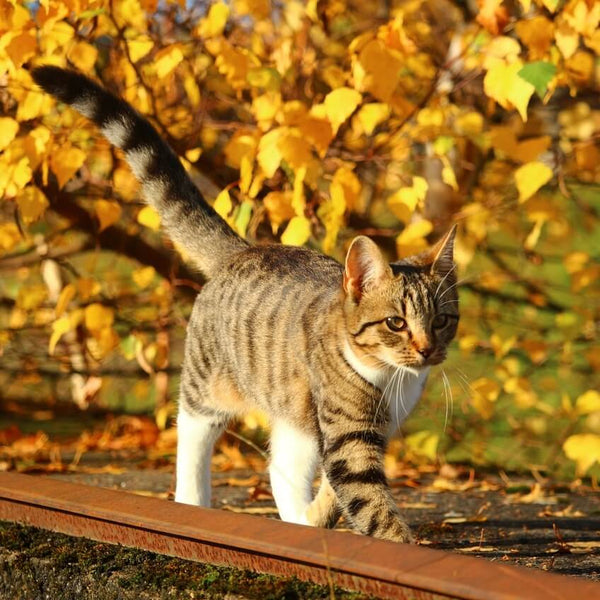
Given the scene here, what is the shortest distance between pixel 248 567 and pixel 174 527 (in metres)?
0.22

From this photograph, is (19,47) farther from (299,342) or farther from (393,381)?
(393,381)

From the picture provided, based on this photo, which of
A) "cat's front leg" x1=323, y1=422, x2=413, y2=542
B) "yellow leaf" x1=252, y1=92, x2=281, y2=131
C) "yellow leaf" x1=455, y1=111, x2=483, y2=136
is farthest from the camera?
"yellow leaf" x1=455, y1=111, x2=483, y2=136

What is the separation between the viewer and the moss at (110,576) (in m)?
2.18

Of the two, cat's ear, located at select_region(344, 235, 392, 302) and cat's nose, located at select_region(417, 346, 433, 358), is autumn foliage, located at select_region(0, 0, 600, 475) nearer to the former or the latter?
cat's ear, located at select_region(344, 235, 392, 302)

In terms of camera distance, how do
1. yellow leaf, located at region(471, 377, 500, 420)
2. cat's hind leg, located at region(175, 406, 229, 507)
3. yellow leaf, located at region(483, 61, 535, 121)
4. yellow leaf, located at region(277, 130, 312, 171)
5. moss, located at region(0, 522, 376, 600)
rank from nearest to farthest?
moss, located at region(0, 522, 376, 600) → yellow leaf, located at region(483, 61, 535, 121) → cat's hind leg, located at region(175, 406, 229, 507) → yellow leaf, located at region(277, 130, 312, 171) → yellow leaf, located at region(471, 377, 500, 420)

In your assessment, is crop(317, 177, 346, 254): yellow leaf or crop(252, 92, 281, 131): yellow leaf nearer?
crop(317, 177, 346, 254): yellow leaf

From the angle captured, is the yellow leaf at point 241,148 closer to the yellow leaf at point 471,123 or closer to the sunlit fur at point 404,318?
the yellow leaf at point 471,123

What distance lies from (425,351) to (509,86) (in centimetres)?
105

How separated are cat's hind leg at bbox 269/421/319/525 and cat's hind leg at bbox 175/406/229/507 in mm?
247

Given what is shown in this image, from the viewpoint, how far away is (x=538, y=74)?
324 centimetres

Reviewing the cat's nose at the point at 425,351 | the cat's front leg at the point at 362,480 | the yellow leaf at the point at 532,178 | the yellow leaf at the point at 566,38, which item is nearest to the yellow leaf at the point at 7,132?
the cat's front leg at the point at 362,480

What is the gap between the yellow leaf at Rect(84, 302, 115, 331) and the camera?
4.89 m

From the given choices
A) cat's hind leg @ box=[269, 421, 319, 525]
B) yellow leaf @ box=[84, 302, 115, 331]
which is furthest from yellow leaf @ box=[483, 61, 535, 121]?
yellow leaf @ box=[84, 302, 115, 331]

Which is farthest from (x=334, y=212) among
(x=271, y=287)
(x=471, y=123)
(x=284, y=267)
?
(x=471, y=123)
